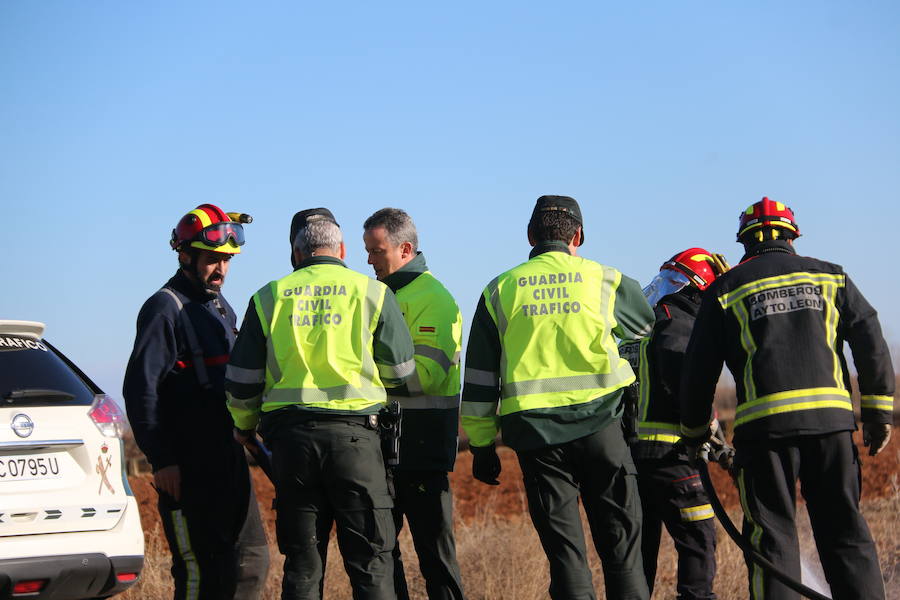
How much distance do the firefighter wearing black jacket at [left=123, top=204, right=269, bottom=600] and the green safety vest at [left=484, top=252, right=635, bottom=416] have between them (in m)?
1.50

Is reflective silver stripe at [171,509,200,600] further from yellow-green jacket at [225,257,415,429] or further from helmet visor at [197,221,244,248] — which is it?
helmet visor at [197,221,244,248]

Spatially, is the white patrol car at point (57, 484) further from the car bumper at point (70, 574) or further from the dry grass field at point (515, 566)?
the dry grass field at point (515, 566)

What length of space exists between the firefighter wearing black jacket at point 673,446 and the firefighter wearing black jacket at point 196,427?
93.3 inches

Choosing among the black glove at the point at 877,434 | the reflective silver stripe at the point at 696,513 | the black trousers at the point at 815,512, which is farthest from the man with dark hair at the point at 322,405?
the black glove at the point at 877,434

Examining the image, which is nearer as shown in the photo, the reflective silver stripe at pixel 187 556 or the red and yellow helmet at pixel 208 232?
the reflective silver stripe at pixel 187 556

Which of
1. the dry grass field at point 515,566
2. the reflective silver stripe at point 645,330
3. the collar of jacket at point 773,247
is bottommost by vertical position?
the dry grass field at point 515,566

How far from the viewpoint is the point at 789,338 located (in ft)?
18.8

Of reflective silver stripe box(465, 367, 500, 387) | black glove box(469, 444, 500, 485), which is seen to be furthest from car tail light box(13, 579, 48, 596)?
reflective silver stripe box(465, 367, 500, 387)

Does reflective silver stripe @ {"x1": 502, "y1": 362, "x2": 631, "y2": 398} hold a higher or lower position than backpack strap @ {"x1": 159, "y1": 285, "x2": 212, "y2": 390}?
lower

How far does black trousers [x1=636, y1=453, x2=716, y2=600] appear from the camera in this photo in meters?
6.79

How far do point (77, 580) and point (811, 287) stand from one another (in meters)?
3.84

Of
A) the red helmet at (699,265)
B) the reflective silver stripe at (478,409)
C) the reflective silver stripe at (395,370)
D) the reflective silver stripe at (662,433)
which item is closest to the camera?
the reflective silver stripe at (395,370)

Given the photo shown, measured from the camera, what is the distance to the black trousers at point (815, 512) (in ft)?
18.3

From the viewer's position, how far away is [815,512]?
5684 millimetres
